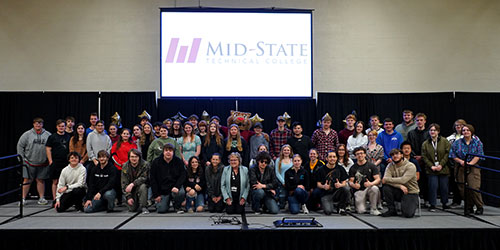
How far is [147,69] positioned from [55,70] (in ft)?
6.97

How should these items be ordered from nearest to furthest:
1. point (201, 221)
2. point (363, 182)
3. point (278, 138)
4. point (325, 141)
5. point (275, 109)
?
point (201, 221) < point (363, 182) < point (325, 141) < point (278, 138) < point (275, 109)

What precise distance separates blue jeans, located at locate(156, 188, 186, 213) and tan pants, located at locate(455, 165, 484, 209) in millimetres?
4265

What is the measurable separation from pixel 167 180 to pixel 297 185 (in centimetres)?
201

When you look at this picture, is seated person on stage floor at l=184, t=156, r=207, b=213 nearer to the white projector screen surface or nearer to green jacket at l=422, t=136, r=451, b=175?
the white projector screen surface

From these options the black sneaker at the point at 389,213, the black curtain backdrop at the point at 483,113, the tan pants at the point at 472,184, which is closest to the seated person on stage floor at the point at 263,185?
the black sneaker at the point at 389,213

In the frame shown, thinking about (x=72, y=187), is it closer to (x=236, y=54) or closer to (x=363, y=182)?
(x=236, y=54)

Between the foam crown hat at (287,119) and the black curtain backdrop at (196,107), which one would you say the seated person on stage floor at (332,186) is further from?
the black curtain backdrop at (196,107)

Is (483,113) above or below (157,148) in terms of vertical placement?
above

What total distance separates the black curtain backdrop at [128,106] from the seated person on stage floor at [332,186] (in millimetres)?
4115

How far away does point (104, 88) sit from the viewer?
332 inches

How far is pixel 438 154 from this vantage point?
5816 mm
